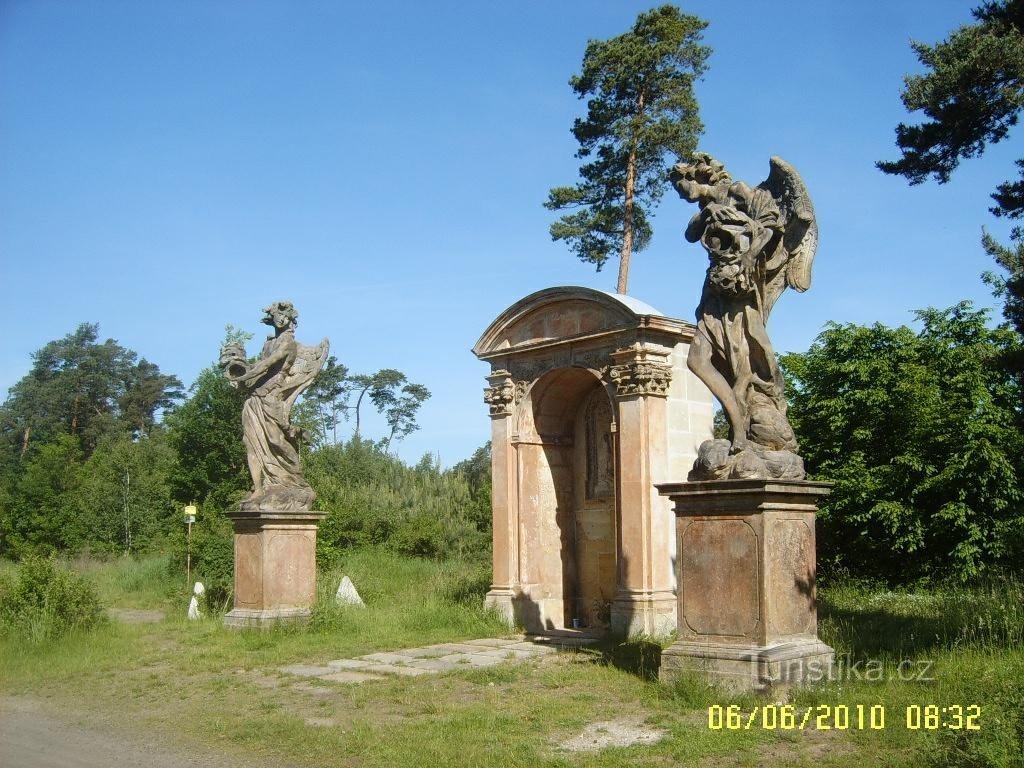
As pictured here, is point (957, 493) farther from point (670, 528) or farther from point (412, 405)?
point (412, 405)

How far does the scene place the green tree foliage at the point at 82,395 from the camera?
57.0 meters

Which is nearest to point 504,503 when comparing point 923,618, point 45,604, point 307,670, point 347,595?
point 347,595

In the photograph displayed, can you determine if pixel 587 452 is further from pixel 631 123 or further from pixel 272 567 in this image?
pixel 631 123

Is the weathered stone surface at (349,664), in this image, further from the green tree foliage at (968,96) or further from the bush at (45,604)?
the green tree foliage at (968,96)

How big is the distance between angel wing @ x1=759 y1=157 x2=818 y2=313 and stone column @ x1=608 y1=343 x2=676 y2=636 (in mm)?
4055

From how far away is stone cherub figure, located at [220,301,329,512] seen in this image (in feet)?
43.8

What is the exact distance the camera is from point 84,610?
12.6 m

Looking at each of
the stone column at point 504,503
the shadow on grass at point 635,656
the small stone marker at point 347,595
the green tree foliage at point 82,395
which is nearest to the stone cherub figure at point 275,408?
the small stone marker at point 347,595

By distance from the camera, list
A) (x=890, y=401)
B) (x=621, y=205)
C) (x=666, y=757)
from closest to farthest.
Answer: (x=666, y=757), (x=890, y=401), (x=621, y=205)

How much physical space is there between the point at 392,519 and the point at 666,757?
21.0 m

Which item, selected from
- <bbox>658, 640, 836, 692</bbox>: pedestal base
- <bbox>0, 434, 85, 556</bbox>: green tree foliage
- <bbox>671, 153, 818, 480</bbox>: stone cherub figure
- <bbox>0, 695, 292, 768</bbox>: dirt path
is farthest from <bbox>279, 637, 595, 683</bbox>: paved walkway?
<bbox>0, 434, 85, 556</bbox>: green tree foliage

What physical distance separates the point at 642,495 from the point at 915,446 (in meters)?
6.06

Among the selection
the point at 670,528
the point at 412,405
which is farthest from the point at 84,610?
the point at 412,405

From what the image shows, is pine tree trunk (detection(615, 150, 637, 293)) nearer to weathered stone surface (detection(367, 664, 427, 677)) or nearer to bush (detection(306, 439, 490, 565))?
bush (detection(306, 439, 490, 565))
